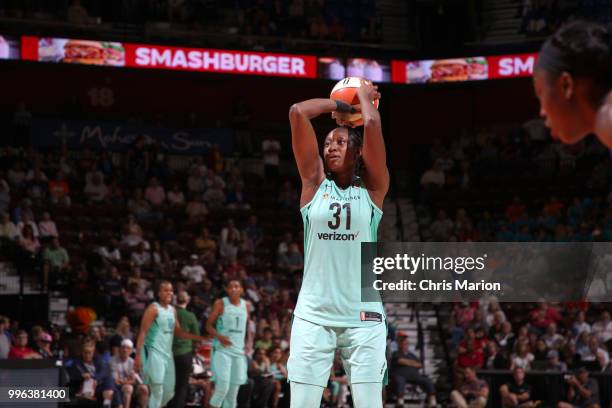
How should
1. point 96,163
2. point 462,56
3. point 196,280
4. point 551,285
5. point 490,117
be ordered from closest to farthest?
1. point 551,285
2. point 196,280
3. point 96,163
4. point 462,56
5. point 490,117

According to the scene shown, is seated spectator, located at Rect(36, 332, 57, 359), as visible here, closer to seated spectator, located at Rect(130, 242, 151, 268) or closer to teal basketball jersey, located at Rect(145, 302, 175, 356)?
teal basketball jersey, located at Rect(145, 302, 175, 356)

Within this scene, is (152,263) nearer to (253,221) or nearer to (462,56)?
(253,221)

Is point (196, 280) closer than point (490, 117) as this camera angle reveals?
Yes

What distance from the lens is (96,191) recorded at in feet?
64.9

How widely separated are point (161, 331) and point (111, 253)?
17.6 ft

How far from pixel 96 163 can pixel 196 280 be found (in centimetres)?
455

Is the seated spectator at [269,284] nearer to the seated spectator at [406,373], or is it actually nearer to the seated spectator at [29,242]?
the seated spectator at [406,373]

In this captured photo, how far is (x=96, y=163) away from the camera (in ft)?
67.7

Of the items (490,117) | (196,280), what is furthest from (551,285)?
(490,117)

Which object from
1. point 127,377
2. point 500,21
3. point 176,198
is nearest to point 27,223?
point 176,198

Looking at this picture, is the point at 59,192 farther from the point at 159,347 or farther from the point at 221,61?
the point at 159,347

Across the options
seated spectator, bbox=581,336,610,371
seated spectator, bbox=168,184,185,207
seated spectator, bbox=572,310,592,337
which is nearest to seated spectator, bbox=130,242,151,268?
seated spectator, bbox=168,184,185,207

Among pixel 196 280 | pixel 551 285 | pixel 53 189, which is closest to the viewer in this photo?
pixel 551 285

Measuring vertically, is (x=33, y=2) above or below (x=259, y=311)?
above
